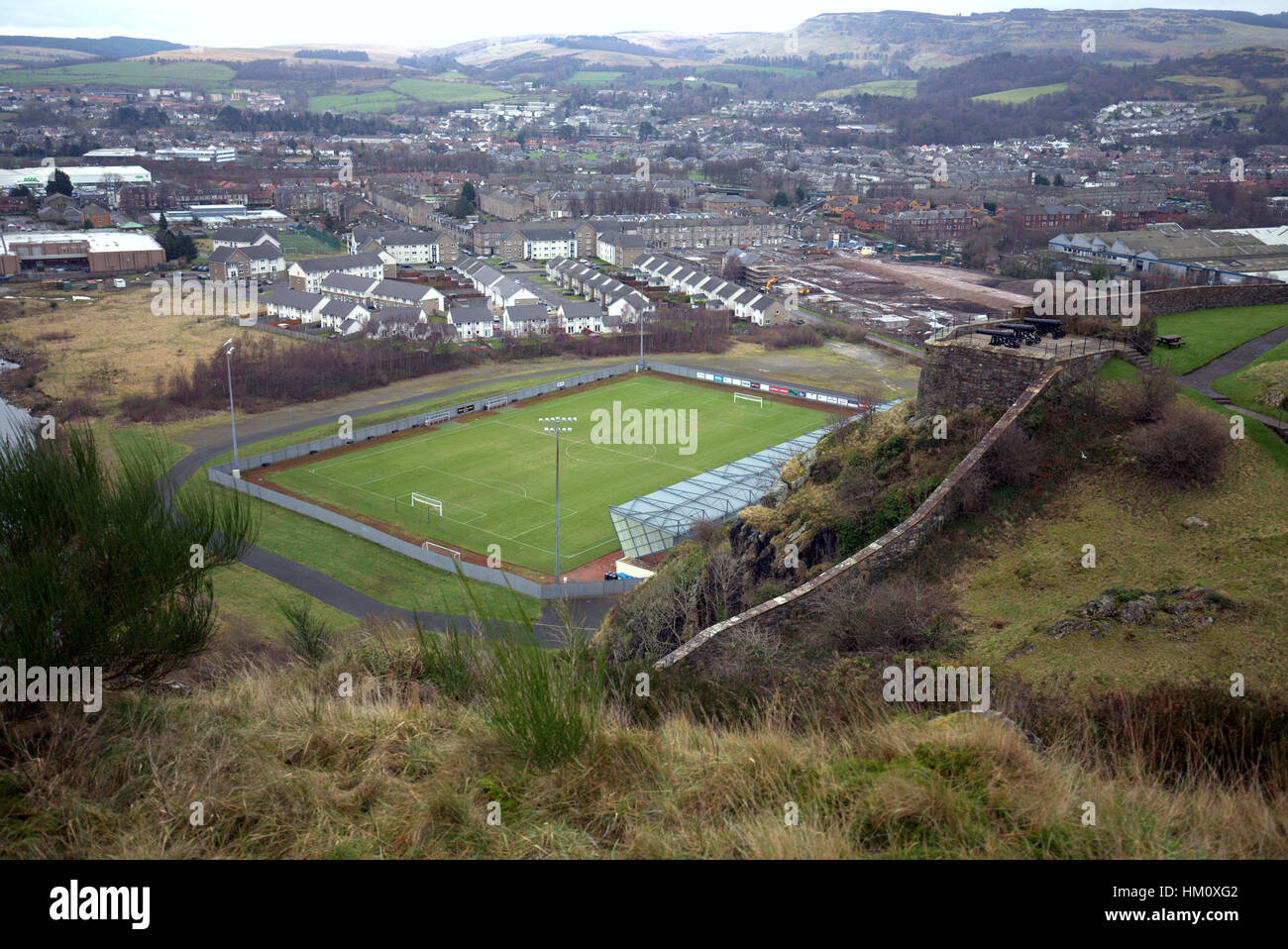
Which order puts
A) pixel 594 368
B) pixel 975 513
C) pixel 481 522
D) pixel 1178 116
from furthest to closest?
pixel 1178 116 < pixel 594 368 < pixel 481 522 < pixel 975 513

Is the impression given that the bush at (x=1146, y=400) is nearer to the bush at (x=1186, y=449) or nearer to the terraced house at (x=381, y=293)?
the bush at (x=1186, y=449)

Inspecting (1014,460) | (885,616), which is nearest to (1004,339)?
(1014,460)

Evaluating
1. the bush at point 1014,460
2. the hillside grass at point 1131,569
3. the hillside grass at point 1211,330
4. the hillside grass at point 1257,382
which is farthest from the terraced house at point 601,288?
the hillside grass at point 1131,569

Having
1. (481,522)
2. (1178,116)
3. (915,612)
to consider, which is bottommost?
(481,522)

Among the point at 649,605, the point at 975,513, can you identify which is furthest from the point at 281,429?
the point at 975,513

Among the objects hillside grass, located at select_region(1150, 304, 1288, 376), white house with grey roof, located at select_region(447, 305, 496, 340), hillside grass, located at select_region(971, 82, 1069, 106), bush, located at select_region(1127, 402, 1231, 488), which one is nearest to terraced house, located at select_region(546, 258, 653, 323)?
white house with grey roof, located at select_region(447, 305, 496, 340)

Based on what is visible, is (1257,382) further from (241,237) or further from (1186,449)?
(241,237)

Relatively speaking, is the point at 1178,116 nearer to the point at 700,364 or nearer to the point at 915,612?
the point at 700,364
